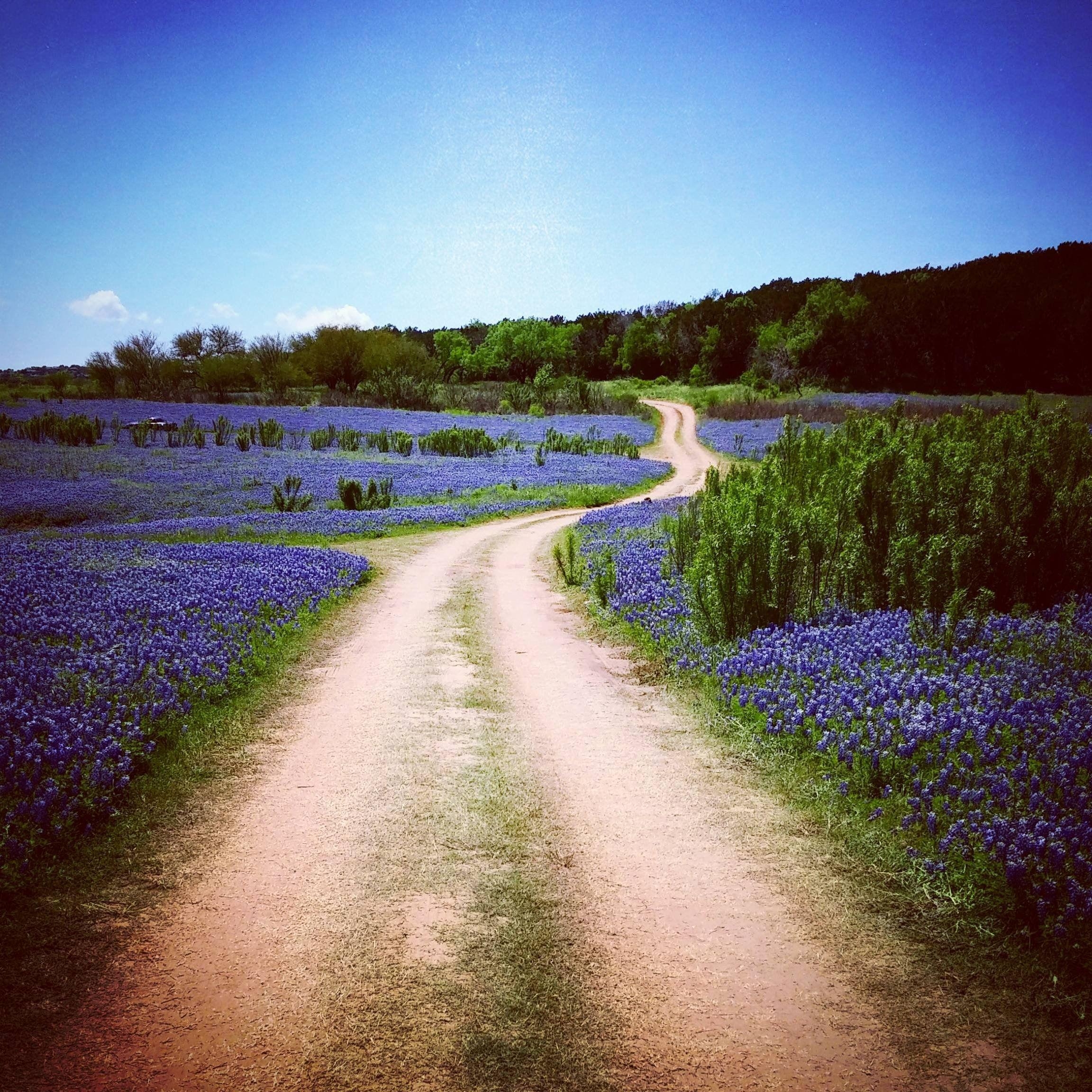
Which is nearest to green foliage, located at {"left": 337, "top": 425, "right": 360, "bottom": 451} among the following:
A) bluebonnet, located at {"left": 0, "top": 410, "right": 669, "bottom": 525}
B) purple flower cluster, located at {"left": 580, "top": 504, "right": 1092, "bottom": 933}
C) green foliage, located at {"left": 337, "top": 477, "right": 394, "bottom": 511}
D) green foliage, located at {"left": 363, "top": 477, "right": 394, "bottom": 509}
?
bluebonnet, located at {"left": 0, "top": 410, "right": 669, "bottom": 525}

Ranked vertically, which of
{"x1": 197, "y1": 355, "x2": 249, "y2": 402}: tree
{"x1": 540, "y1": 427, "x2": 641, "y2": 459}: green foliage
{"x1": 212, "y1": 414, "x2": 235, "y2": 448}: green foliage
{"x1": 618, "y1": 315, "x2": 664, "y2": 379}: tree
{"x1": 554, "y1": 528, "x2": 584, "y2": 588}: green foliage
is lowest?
{"x1": 554, "y1": 528, "x2": 584, "y2": 588}: green foliage

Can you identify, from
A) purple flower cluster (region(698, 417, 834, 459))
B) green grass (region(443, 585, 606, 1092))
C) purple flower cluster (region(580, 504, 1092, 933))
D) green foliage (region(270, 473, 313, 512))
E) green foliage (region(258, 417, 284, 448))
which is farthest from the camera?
green foliage (region(258, 417, 284, 448))

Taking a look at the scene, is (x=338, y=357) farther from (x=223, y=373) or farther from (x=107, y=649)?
(x=107, y=649)

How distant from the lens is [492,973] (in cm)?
366

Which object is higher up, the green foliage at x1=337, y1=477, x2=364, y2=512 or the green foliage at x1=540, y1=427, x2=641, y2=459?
the green foliage at x1=540, y1=427, x2=641, y2=459

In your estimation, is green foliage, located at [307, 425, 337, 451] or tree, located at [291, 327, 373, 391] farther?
tree, located at [291, 327, 373, 391]

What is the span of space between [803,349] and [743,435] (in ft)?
143

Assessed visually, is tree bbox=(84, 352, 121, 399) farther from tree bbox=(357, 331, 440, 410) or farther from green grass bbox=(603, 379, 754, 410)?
green grass bbox=(603, 379, 754, 410)

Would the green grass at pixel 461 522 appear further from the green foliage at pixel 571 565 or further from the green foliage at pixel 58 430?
the green foliage at pixel 58 430

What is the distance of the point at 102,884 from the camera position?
4391 millimetres

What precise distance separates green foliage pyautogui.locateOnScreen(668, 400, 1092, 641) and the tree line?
61.4 m

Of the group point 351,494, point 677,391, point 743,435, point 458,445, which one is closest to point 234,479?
point 351,494

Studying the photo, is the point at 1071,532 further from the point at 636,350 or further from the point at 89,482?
the point at 636,350

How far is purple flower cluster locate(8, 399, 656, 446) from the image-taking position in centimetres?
4669
